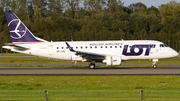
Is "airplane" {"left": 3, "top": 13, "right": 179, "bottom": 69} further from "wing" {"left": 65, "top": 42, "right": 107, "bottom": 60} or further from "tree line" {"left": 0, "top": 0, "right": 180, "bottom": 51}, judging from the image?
"tree line" {"left": 0, "top": 0, "right": 180, "bottom": 51}

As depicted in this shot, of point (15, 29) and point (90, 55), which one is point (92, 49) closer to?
point (90, 55)

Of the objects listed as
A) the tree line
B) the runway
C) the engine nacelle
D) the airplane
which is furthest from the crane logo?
the tree line

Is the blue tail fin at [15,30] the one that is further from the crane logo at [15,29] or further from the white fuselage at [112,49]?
the white fuselage at [112,49]

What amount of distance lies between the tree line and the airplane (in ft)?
167

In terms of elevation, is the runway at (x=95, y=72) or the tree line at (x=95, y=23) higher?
the tree line at (x=95, y=23)

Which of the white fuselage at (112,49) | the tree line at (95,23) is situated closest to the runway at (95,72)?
the white fuselage at (112,49)

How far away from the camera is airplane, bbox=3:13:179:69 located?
32.3 m

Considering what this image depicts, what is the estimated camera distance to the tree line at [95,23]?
87.8 m

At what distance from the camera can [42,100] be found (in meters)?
12.3

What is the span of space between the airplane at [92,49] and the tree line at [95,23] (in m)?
50.8

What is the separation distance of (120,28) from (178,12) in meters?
34.9

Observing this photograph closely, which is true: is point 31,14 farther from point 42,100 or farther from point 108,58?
point 42,100

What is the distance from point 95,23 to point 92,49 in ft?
233

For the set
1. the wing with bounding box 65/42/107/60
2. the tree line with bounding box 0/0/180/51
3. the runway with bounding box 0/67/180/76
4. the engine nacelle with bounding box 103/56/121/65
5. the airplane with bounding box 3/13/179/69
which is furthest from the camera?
the tree line with bounding box 0/0/180/51
